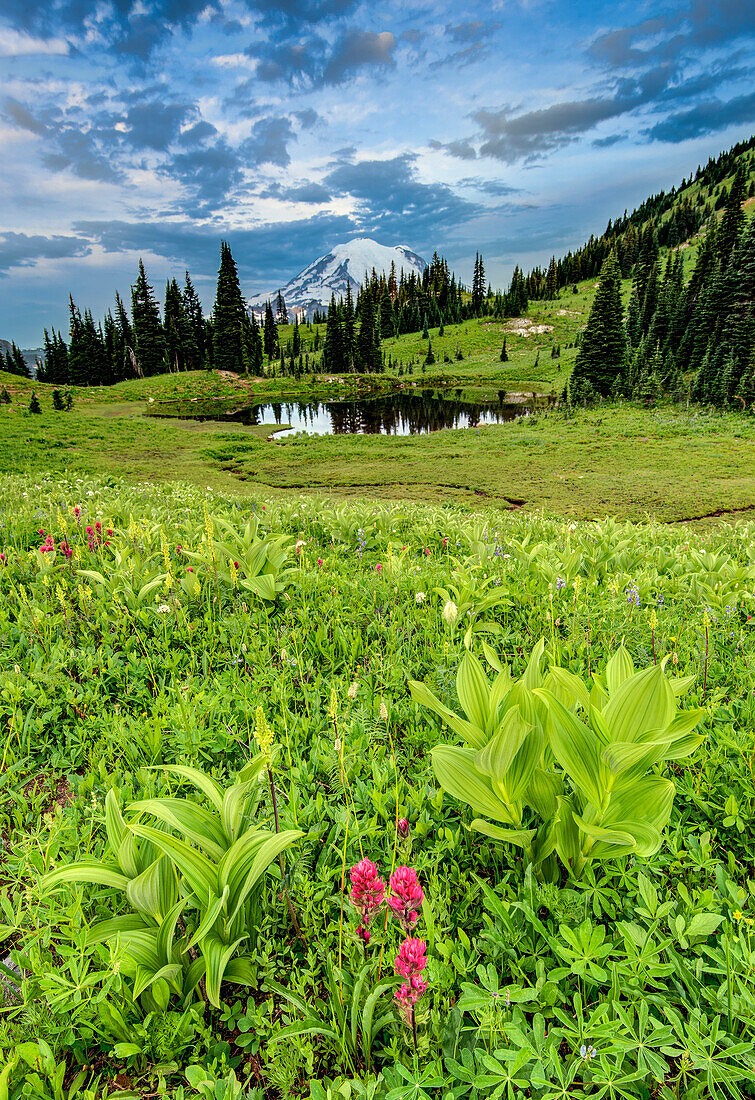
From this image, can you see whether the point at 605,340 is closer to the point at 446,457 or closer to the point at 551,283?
the point at 446,457

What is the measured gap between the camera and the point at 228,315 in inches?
2960

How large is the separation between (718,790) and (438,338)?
456 ft

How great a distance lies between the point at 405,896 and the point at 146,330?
3877 inches

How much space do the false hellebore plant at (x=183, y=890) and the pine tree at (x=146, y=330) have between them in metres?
97.0

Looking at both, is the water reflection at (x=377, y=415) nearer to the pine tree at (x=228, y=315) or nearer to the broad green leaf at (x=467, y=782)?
the pine tree at (x=228, y=315)

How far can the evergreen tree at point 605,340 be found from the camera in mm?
50156

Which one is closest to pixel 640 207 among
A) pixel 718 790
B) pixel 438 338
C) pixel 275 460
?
pixel 438 338

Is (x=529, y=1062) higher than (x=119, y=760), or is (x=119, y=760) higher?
(x=119, y=760)

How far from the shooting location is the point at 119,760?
297 cm

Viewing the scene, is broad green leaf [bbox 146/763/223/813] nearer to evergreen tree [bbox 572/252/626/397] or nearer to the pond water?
the pond water

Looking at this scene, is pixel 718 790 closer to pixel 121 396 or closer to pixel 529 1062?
pixel 529 1062

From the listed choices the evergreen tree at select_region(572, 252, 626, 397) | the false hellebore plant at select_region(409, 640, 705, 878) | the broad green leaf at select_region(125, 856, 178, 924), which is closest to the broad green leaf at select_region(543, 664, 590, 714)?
the false hellebore plant at select_region(409, 640, 705, 878)

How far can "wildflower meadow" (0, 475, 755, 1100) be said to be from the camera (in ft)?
5.28

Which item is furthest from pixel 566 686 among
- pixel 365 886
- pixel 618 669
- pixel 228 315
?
pixel 228 315
